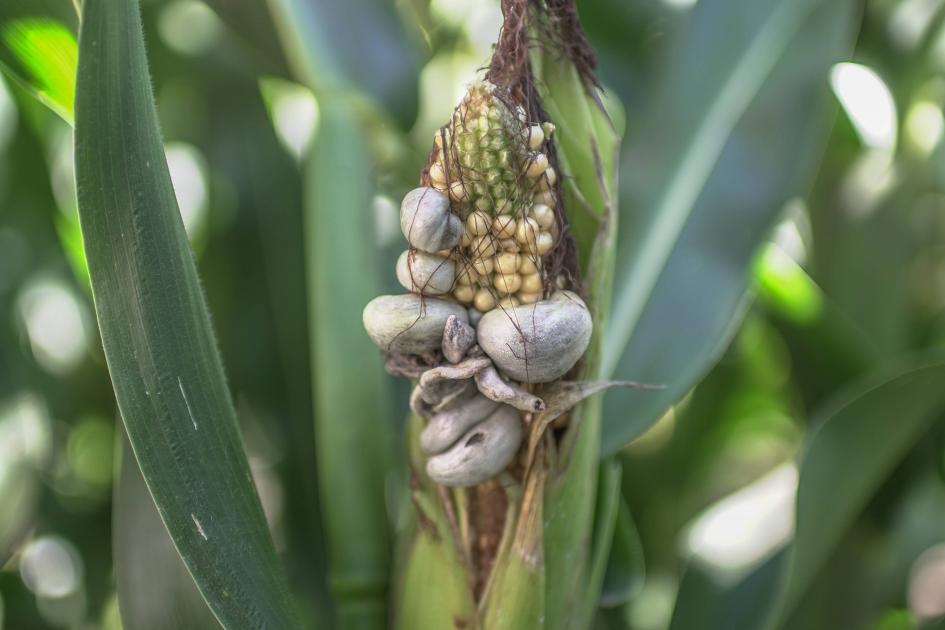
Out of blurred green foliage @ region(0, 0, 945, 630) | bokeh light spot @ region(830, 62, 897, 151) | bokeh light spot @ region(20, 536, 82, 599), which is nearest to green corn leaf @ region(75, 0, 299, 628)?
blurred green foliage @ region(0, 0, 945, 630)

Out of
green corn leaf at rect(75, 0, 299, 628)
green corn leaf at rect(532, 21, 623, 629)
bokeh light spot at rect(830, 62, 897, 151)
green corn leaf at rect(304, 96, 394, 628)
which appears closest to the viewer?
green corn leaf at rect(75, 0, 299, 628)

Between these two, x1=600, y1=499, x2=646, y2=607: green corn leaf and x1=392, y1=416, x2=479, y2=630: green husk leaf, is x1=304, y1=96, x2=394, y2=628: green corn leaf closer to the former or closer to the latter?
x1=392, y1=416, x2=479, y2=630: green husk leaf

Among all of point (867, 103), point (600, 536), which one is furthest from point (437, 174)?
point (867, 103)

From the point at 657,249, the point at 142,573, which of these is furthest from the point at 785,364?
the point at 142,573

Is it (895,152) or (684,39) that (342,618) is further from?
(895,152)

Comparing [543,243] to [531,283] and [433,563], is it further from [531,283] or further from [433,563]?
[433,563]

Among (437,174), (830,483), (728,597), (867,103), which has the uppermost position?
(867,103)

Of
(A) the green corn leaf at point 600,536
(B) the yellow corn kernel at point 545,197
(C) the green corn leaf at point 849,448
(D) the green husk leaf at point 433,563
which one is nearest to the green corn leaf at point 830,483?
(C) the green corn leaf at point 849,448
